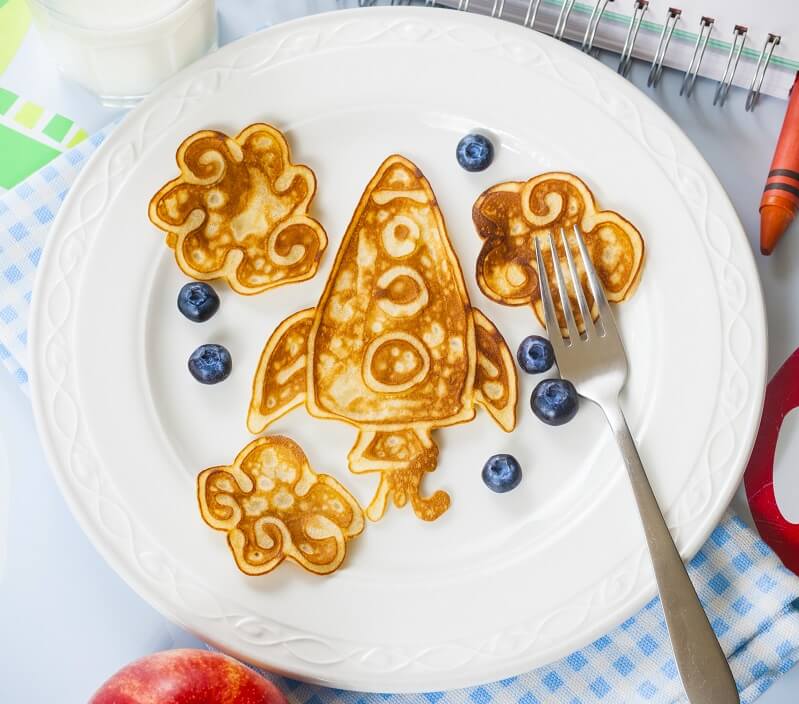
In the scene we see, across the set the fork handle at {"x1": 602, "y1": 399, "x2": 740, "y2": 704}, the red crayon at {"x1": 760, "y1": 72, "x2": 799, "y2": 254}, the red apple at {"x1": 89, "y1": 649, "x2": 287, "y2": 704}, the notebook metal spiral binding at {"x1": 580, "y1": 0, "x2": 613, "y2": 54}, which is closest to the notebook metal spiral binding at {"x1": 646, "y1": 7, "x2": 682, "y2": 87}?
the notebook metal spiral binding at {"x1": 580, "y1": 0, "x2": 613, "y2": 54}

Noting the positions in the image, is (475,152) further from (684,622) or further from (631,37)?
(684,622)

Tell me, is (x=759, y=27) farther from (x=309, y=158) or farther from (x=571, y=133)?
(x=309, y=158)

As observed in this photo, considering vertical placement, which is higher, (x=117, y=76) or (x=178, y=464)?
(x=117, y=76)

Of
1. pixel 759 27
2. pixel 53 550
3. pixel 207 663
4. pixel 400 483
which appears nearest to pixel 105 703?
pixel 207 663

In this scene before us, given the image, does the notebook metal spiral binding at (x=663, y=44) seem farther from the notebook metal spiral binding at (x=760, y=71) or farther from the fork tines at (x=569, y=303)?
the fork tines at (x=569, y=303)

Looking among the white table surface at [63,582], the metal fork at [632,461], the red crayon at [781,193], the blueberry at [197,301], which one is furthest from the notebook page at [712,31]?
the blueberry at [197,301]

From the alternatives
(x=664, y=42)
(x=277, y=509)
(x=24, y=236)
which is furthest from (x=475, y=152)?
(x=24, y=236)

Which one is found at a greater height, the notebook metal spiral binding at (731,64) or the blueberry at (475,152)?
the notebook metal spiral binding at (731,64)
